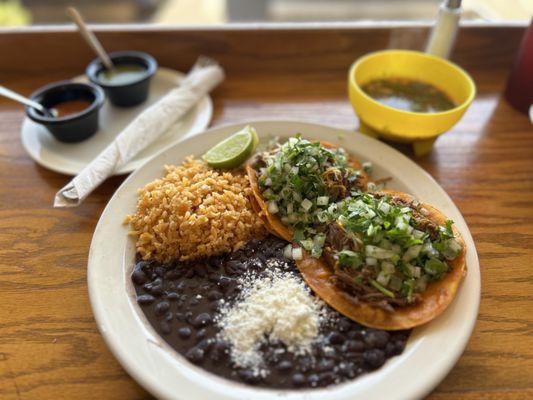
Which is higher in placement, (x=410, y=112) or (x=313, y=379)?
(x=410, y=112)

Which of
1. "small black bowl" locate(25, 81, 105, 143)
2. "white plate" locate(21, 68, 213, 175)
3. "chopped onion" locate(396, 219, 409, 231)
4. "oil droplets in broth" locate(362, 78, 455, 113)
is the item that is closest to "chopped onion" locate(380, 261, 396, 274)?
"chopped onion" locate(396, 219, 409, 231)

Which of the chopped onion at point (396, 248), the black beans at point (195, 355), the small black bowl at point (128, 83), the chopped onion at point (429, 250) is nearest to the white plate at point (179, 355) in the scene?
the black beans at point (195, 355)

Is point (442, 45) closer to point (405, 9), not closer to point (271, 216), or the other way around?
point (271, 216)

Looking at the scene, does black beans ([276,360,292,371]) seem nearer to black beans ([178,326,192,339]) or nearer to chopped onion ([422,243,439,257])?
black beans ([178,326,192,339])

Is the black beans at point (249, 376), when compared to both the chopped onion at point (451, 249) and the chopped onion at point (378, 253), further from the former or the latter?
the chopped onion at point (451, 249)

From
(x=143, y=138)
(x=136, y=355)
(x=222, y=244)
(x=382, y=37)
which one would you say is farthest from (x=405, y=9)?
(x=136, y=355)

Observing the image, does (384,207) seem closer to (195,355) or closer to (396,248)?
(396,248)

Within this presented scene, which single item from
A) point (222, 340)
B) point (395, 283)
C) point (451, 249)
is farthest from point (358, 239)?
point (222, 340)
